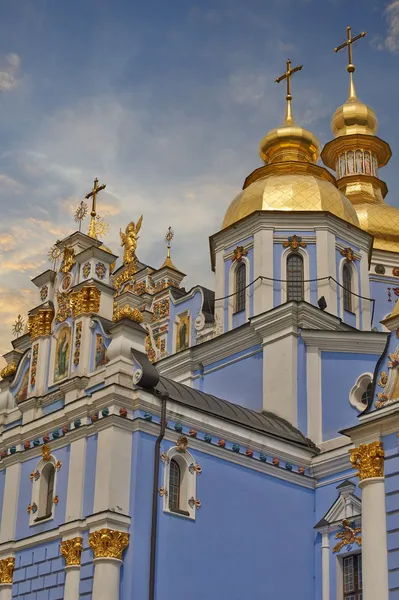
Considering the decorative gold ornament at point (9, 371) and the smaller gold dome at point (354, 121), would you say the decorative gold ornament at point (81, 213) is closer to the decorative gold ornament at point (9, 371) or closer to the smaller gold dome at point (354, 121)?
the decorative gold ornament at point (9, 371)

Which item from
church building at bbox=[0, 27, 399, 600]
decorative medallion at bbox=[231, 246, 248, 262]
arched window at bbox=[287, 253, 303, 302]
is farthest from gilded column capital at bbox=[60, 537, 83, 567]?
decorative medallion at bbox=[231, 246, 248, 262]

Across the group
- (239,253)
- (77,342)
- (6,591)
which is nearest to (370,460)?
(77,342)

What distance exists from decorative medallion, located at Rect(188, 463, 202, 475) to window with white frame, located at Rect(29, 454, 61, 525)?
2.50 meters

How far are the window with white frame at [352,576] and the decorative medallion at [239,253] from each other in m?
8.38

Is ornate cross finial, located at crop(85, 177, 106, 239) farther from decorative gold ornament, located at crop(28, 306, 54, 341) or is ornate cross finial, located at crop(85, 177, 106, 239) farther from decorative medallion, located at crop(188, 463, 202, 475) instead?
decorative medallion, located at crop(188, 463, 202, 475)

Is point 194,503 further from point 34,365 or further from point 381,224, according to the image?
point 381,224

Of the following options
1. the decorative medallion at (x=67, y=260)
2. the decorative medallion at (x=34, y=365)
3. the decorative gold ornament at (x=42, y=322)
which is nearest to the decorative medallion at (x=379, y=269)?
the decorative medallion at (x=67, y=260)

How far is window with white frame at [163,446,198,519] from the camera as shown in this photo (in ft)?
60.4

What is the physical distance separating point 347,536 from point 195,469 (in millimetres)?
3239

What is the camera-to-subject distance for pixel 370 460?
15703 mm

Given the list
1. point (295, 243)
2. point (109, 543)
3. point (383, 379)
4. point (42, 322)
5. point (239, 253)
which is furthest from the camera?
point (239, 253)

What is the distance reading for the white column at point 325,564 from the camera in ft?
64.6

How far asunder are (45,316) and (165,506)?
18.1ft

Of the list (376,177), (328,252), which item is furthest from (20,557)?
(376,177)
